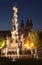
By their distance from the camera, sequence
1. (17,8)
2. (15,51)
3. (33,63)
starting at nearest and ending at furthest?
1. (33,63)
2. (15,51)
3. (17,8)

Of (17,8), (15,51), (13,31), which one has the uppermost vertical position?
(17,8)

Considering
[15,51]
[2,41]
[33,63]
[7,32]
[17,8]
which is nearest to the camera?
[33,63]

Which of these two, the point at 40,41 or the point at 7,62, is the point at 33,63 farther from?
the point at 40,41

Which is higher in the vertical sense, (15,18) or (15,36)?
(15,18)

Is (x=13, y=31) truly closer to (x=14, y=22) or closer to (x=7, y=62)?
(x=14, y=22)

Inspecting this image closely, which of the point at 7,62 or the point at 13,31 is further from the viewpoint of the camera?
the point at 13,31

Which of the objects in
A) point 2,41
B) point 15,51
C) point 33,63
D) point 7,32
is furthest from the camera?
point 7,32

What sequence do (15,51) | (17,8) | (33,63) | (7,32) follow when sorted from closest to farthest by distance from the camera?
(33,63)
(15,51)
(17,8)
(7,32)

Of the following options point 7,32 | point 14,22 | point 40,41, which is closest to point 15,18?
point 14,22

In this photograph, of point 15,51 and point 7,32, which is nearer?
point 15,51

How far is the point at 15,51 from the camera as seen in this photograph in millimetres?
60344

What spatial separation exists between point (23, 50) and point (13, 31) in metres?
4.57

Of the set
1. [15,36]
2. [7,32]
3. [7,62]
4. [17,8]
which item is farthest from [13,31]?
[7,62]

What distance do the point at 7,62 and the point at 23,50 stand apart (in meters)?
30.9
